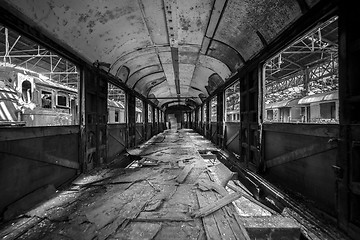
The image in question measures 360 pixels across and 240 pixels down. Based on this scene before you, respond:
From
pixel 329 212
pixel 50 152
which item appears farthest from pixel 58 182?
pixel 329 212

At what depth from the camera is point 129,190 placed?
3.55 m

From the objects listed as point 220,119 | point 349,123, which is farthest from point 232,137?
point 349,123

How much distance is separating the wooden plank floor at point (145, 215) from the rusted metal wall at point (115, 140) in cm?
211

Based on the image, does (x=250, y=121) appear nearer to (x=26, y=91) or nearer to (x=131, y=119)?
(x=131, y=119)

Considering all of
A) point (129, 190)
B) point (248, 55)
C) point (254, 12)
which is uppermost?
point (254, 12)

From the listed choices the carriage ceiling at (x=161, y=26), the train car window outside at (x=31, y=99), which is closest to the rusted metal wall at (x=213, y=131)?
the carriage ceiling at (x=161, y=26)

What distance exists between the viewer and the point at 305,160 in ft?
9.56

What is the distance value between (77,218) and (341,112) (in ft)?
13.1

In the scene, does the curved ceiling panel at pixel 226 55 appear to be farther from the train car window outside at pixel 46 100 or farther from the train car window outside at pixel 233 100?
the train car window outside at pixel 233 100

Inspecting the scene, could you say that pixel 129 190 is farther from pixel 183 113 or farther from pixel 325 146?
pixel 183 113

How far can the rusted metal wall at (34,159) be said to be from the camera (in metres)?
2.53

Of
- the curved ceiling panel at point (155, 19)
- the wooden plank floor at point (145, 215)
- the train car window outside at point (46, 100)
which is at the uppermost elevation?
the curved ceiling panel at point (155, 19)

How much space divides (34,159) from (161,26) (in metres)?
4.12

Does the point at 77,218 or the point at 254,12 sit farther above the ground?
the point at 254,12
